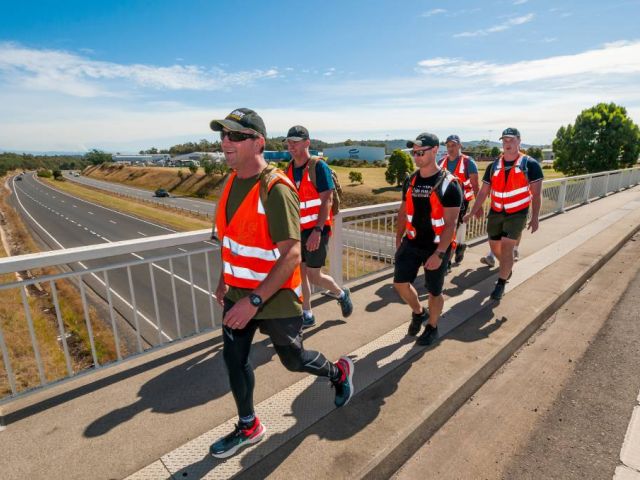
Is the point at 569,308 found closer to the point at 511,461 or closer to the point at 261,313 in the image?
the point at 511,461

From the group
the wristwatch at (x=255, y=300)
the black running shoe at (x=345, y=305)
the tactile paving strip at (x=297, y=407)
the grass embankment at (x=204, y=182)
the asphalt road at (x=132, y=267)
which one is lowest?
the asphalt road at (x=132, y=267)

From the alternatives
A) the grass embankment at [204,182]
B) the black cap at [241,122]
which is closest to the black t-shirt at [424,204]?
the black cap at [241,122]

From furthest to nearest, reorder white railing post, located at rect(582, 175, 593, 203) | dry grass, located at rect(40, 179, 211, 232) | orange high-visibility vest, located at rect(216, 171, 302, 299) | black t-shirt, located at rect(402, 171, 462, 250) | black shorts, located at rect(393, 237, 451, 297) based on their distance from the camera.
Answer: dry grass, located at rect(40, 179, 211, 232)
white railing post, located at rect(582, 175, 593, 203)
black shorts, located at rect(393, 237, 451, 297)
black t-shirt, located at rect(402, 171, 462, 250)
orange high-visibility vest, located at rect(216, 171, 302, 299)

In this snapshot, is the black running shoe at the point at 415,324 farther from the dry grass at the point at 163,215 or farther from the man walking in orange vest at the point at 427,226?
the dry grass at the point at 163,215

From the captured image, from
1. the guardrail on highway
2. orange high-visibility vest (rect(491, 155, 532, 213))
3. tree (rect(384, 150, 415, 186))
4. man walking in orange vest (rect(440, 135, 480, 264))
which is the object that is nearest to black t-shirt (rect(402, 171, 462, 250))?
the guardrail on highway

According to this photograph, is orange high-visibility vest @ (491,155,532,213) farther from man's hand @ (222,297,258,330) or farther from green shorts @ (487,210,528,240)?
man's hand @ (222,297,258,330)

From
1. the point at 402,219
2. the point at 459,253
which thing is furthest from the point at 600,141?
the point at 402,219

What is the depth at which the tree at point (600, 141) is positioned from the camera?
34062 millimetres

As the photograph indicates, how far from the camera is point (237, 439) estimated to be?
2.26 metres

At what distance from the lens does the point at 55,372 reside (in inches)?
443

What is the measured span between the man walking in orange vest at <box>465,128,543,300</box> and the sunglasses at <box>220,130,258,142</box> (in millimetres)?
3628

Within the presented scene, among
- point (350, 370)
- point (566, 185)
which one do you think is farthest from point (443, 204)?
point (566, 185)

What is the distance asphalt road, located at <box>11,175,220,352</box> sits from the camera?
16.1m

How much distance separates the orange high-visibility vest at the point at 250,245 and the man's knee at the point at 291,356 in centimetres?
32
